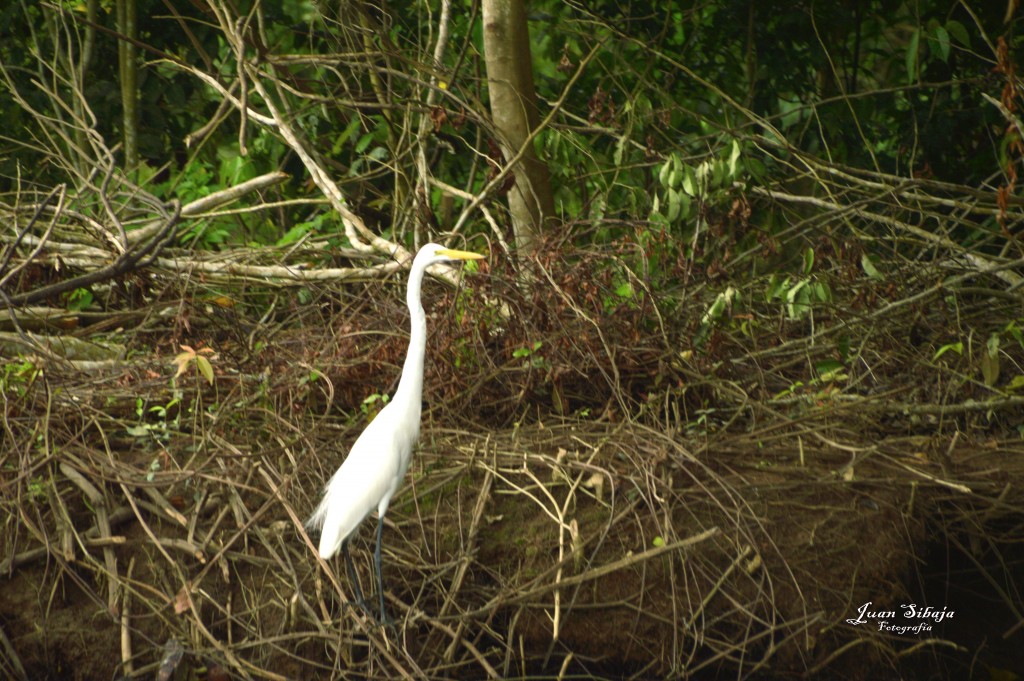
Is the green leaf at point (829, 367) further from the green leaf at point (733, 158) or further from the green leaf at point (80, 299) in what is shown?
the green leaf at point (80, 299)

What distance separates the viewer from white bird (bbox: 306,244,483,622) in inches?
115

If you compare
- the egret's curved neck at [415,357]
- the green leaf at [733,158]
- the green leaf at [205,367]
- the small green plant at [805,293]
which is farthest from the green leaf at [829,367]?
the green leaf at [205,367]

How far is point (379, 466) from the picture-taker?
2.98 m

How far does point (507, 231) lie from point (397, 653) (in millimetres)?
2219

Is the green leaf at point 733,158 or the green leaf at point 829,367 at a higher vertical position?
the green leaf at point 733,158

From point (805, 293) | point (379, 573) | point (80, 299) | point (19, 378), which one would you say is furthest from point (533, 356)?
point (80, 299)

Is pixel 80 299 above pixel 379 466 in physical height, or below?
below

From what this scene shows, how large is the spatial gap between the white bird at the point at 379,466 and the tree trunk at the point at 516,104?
1.42 meters

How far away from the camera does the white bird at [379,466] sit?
2912 millimetres

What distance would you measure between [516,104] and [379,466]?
2.26 m

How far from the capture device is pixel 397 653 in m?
2.95

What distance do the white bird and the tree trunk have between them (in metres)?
1.42

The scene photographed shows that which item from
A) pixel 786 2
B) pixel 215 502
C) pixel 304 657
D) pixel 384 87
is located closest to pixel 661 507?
pixel 304 657

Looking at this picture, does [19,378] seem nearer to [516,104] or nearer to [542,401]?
[542,401]
